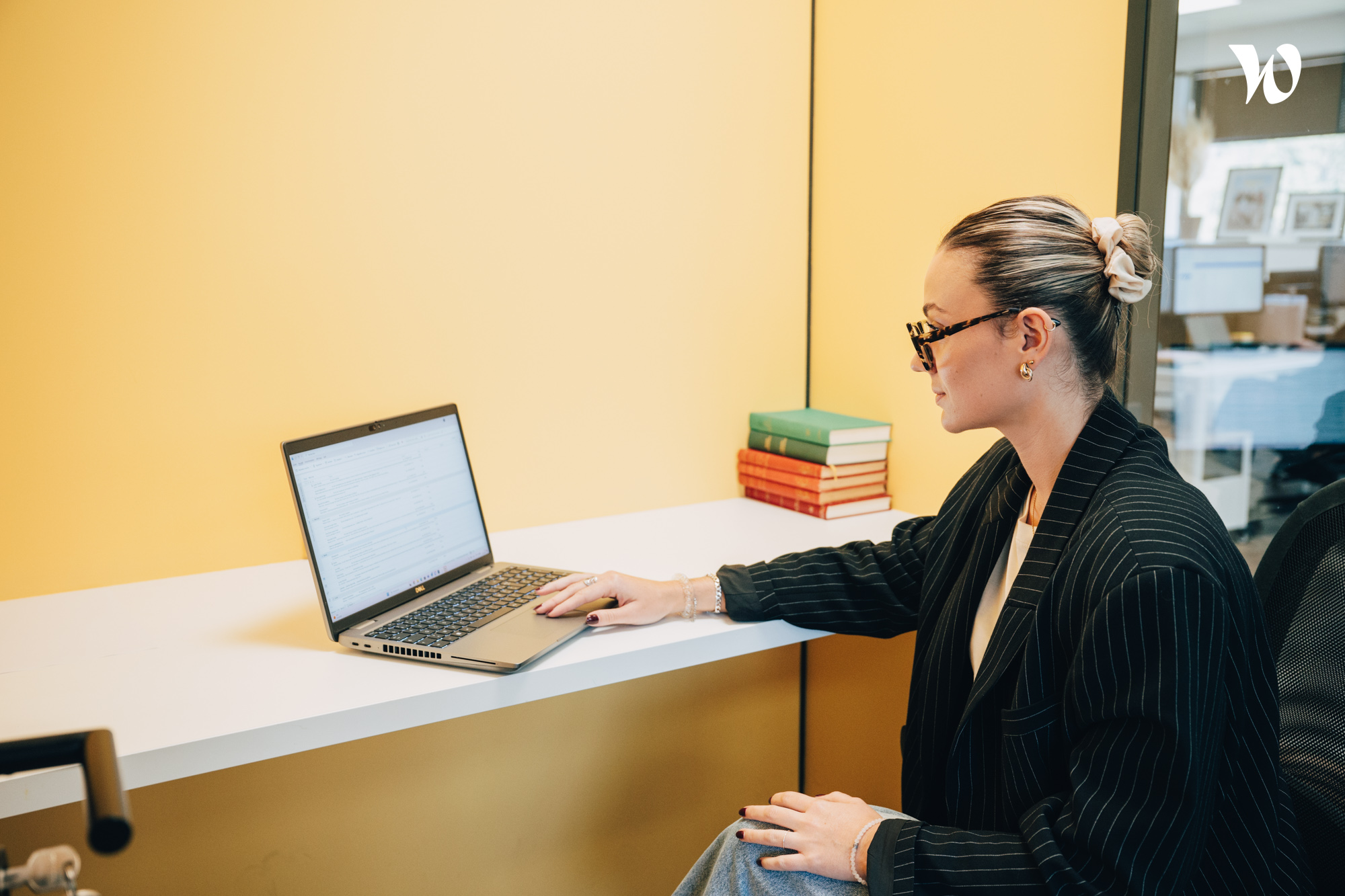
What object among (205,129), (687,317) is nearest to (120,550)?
(205,129)

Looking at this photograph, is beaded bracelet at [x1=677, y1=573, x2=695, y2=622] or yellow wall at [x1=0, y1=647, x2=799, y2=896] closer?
beaded bracelet at [x1=677, y1=573, x2=695, y2=622]

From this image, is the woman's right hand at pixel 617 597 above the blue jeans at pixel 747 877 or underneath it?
above

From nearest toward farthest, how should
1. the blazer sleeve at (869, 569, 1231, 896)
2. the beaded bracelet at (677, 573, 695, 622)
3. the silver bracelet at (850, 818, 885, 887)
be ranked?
the blazer sleeve at (869, 569, 1231, 896)
the silver bracelet at (850, 818, 885, 887)
the beaded bracelet at (677, 573, 695, 622)

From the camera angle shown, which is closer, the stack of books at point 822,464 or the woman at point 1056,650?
the woman at point 1056,650

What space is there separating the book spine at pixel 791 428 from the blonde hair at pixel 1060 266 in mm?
728

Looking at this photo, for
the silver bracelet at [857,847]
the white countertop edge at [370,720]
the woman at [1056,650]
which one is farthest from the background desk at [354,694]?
the silver bracelet at [857,847]

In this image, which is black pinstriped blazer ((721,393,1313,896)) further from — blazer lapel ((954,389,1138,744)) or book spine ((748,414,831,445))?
book spine ((748,414,831,445))

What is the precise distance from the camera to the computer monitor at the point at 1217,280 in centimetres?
206

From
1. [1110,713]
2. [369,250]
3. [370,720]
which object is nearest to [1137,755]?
[1110,713]

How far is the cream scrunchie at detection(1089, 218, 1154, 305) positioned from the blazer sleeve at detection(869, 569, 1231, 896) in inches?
13.9

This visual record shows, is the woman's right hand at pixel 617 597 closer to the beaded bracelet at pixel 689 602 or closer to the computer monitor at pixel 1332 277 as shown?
the beaded bracelet at pixel 689 602

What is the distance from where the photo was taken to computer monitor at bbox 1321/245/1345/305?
173 centimetres

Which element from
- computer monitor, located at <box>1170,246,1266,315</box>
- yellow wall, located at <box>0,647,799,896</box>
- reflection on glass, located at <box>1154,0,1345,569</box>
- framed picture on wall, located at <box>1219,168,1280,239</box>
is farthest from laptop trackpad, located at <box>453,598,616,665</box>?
computer monitor, located at <box>1170,246,1266,315</box>

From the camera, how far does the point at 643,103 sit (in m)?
1.79
